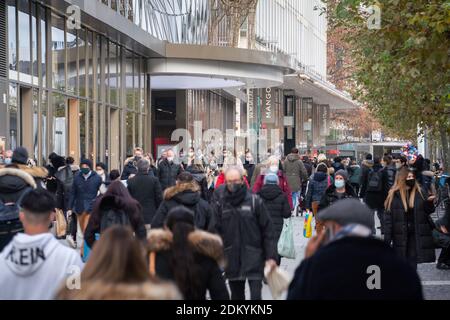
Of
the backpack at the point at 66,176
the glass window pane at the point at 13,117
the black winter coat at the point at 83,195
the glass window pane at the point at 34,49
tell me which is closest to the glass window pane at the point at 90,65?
the glass window pane at the point at 34,49

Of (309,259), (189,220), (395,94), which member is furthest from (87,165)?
(395,94)

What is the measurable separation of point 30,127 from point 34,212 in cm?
1652

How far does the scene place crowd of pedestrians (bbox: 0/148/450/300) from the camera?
4.67m

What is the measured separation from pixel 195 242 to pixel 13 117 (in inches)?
607

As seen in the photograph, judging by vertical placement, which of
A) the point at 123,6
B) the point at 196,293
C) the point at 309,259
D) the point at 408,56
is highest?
the point at 123,6

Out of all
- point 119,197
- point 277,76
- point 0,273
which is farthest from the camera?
point 277,76

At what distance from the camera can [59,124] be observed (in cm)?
2505

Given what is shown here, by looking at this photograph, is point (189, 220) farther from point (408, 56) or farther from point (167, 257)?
point (408, 56)

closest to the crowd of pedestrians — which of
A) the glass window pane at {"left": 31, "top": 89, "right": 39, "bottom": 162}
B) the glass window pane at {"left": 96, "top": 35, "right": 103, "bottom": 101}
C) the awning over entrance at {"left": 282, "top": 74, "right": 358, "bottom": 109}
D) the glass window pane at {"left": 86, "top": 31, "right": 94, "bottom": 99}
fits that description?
the glass window pane at {"left": 31, "top": 89, "right": 39, "bottom": 162}

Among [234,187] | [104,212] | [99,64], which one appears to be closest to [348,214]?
[234,187]

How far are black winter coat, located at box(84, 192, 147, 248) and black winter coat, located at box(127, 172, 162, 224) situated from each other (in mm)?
4388

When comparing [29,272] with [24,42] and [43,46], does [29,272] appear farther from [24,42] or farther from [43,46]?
[43,46]

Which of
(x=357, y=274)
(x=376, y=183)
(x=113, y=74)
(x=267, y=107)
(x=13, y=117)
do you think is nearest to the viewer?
(x=357, y=274)

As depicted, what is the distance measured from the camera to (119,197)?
34.6 feet
